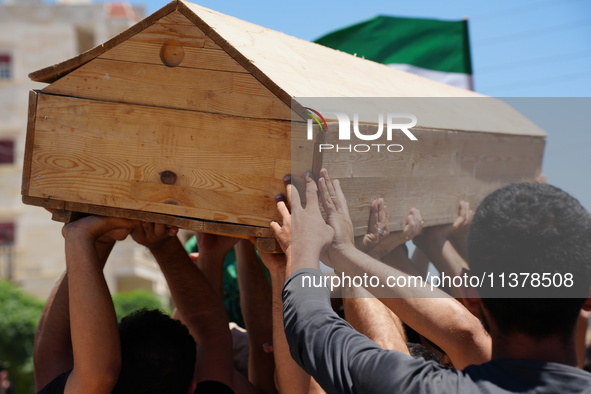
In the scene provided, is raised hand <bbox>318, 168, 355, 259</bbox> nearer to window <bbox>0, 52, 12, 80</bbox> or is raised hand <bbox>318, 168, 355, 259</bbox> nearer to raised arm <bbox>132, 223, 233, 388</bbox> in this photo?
raised arm <bbox>132, 223, 233, 388</bbox>

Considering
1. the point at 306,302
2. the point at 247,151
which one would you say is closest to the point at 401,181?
the point at 247,151

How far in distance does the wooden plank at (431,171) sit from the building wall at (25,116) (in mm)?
22162

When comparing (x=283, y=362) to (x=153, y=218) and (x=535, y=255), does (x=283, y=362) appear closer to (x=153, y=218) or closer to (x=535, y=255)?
(x=153, y=218)

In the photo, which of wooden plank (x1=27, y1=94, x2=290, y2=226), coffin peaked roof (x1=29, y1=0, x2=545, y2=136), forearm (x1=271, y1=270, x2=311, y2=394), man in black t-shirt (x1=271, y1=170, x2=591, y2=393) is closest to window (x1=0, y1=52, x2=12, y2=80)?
coffin peaked roof (x1=29, y1=0, x2=545, y2=136)

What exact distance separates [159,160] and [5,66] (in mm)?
24964

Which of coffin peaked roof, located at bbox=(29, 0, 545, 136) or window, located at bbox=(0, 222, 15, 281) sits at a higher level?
coffin peaked roof, located at bbox=(29, 0, 545, 136)

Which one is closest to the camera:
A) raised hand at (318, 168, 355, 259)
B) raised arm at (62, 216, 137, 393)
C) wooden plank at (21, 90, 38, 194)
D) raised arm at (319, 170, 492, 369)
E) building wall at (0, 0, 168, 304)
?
raised arm at (319, 170, 492, 369)

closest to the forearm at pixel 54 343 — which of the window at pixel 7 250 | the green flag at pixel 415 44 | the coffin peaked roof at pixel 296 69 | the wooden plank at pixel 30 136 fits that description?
the wooden plank at pixel 30 136

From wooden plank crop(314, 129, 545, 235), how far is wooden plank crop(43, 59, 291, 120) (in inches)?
9.9

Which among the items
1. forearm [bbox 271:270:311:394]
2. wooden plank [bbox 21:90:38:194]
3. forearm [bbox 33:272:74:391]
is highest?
wooden plank [bbox 21:90:38:194]

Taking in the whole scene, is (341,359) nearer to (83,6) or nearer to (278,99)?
(278,99)

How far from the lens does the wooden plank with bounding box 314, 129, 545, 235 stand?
2426 millimetres

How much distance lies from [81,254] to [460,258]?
1.47 meters

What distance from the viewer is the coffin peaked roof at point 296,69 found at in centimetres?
229
